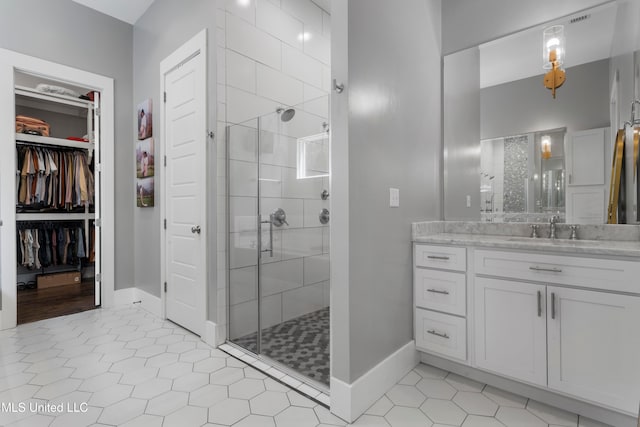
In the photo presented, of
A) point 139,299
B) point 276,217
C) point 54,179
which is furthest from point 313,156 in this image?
point 54,179

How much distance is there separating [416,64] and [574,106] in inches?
39.7

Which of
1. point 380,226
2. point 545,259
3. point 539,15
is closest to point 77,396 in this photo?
point 380,226

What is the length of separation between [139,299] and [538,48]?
428 centimetres

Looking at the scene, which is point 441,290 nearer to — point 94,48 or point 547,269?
point 547,269

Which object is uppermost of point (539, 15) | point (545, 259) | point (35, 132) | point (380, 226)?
point (539, 15)

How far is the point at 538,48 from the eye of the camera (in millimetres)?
2051

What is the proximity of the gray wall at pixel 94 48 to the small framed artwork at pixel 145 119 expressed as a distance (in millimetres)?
305

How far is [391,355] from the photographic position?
73.8 inches

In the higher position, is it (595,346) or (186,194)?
(186,194)

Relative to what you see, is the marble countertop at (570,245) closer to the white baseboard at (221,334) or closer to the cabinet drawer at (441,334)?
the cabinet drawer at (441,334)

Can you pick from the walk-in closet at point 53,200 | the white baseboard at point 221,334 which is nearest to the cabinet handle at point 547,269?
the white baseboard at point 221,334

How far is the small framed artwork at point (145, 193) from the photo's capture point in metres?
3.24

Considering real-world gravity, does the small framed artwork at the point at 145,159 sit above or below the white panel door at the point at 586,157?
above

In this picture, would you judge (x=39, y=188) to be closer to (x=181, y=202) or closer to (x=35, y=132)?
(x=35, y=132)
